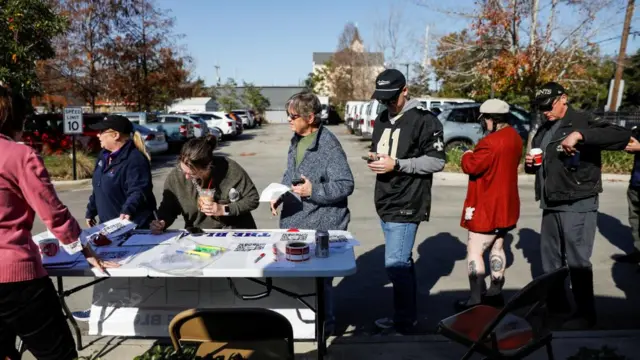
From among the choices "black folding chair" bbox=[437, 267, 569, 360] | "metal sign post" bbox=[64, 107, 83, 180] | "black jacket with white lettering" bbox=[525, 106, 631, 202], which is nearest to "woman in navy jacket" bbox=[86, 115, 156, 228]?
"black folding chair" bbox=[437, 267, 569, 360]

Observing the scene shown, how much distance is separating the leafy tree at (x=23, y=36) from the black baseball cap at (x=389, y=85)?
33.0ft

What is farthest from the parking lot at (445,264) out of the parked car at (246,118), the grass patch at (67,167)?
the parked car at (246,118)

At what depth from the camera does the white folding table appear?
9.76ft

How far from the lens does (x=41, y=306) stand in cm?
252

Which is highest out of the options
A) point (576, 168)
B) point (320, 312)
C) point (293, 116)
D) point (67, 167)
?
point (293, 116)

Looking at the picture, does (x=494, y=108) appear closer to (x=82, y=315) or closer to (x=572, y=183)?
(x=572, y=183)

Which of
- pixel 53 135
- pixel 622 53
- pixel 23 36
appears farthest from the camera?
pixel 622 53

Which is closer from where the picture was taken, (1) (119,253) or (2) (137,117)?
(1) (119,253)

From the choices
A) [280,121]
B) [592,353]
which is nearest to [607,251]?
[592,353]

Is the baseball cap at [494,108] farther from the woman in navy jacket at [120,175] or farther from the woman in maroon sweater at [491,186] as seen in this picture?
the woman in navy jacket at [120,175]

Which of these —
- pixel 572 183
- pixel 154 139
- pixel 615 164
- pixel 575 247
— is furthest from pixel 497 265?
pixel 154 139

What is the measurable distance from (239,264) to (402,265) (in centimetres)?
136

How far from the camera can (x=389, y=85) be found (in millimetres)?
3633

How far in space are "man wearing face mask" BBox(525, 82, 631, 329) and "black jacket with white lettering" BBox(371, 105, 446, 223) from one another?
0.89m
